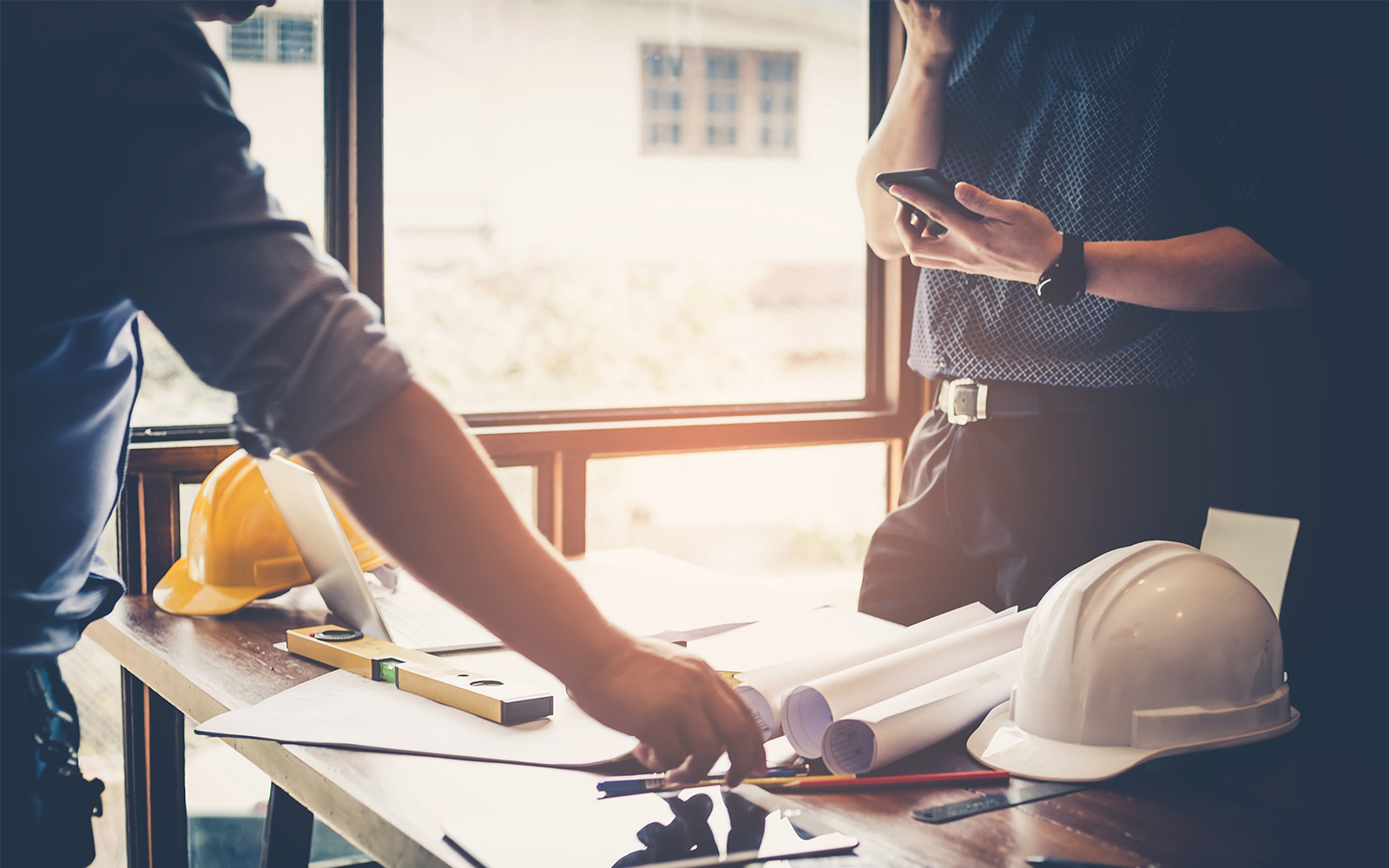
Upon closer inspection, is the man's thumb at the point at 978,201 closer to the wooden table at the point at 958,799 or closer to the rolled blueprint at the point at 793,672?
the rolled blueprint at the point at 793,672

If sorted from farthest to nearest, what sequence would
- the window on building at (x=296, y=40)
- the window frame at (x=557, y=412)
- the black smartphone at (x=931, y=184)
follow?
the window on building at (x=296, y=40), the window frame at (x=557, y=412), the black smartphone at (x=931, y=184)

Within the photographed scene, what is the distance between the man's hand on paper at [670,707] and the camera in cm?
69

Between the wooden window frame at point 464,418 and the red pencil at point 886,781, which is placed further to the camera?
the wooden window frame at point 464,418

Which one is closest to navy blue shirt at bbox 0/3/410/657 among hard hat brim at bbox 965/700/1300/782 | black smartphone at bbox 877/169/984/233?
hard hat brim at bbox 965/700/1300/782

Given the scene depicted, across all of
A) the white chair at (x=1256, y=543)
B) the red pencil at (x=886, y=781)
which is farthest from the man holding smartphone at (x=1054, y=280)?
the red pencil at (x=886, y=781)

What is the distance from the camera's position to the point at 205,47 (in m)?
0.65

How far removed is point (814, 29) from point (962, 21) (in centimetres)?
135

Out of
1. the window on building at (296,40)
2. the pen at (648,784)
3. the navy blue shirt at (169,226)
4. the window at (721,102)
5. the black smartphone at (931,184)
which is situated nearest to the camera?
the navy blue shirt at (169,226)

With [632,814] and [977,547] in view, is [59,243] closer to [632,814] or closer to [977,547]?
[632,814]

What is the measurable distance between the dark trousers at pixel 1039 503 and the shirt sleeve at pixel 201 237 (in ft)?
3.55

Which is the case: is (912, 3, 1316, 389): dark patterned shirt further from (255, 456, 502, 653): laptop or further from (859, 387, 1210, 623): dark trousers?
(255, 456, 502, 653): laptop

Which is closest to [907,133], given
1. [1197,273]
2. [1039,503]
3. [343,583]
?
[1197,273]

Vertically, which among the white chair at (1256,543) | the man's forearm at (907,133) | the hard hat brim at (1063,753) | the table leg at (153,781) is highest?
the man's forearm at (907,133)

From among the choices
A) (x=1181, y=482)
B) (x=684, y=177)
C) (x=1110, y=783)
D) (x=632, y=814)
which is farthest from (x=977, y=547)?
(x=684, y=177)
